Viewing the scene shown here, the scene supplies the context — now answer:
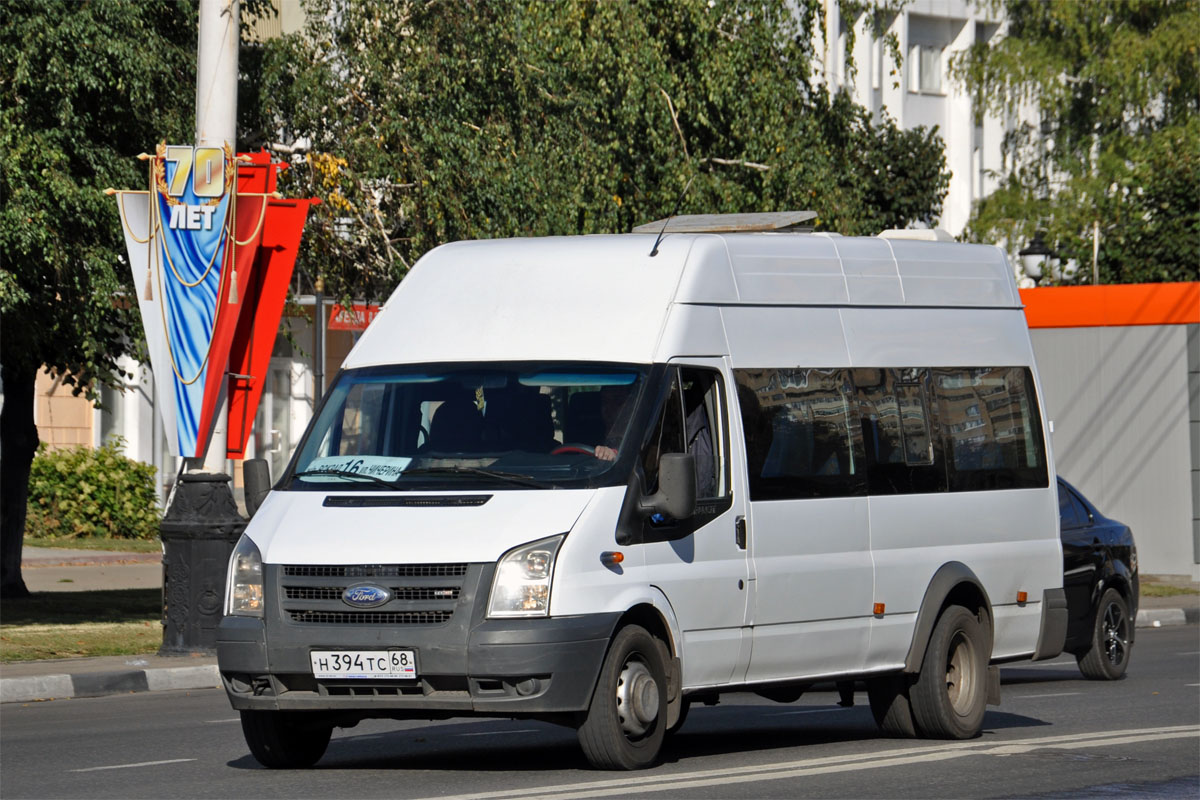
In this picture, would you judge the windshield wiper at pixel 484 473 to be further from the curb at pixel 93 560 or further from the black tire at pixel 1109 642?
the curb at pixel 93 560

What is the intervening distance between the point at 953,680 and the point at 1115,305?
1942 centimetres

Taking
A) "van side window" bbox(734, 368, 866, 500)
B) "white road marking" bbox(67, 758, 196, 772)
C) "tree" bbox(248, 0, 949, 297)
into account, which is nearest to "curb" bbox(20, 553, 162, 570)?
"tree" bbox(248, 0, 949, 297)

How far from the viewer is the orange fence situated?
29438mm

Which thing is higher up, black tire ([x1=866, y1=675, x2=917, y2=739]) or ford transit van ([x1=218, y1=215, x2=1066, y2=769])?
ford transit van ([x1=218, y1=215, x2=1066, y2=769])

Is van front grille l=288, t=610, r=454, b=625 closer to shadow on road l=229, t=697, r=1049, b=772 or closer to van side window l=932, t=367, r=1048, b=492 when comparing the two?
shadow on road l=229, t=697, r=1049, b=772

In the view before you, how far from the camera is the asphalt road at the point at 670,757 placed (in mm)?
9312

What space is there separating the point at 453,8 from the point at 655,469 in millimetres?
13006

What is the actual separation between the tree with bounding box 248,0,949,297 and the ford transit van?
9.95 m

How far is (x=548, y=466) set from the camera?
9.64 metres

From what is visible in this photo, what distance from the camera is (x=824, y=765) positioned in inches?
402

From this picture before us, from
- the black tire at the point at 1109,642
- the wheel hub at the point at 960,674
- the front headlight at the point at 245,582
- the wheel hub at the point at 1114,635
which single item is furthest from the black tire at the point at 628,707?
the wheel hub at the point at 1114,635

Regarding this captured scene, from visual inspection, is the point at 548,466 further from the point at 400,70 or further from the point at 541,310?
the point at 400,70

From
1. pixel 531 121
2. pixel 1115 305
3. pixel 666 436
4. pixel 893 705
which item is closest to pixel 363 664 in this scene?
pixel 666 436

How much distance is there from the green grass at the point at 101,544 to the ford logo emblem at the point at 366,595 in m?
21.4
